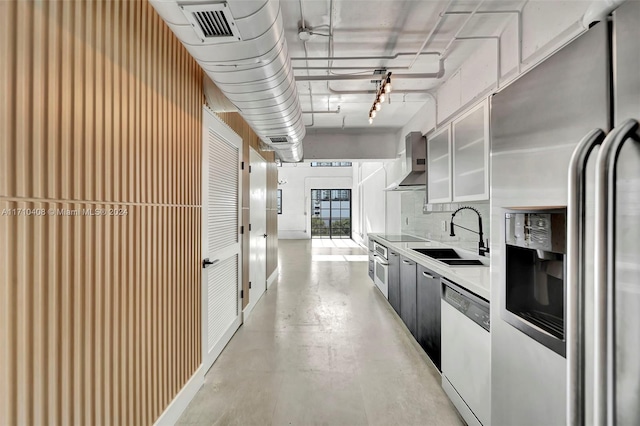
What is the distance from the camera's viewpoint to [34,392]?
3.20 ft

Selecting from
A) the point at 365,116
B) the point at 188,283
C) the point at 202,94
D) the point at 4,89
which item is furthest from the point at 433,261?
the point at 365,116

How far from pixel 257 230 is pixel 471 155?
315 cm

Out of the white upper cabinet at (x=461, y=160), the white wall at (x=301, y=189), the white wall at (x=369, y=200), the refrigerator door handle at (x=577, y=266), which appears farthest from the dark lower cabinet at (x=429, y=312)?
the white wall at (x=301, y=189)

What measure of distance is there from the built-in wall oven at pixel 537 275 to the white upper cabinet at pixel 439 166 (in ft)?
6.19

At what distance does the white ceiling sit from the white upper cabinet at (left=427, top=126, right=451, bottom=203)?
2.51ft

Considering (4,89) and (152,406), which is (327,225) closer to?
(152,406)

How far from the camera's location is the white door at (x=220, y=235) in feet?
7.75

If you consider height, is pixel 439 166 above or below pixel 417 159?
below

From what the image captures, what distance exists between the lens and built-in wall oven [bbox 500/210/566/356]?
0.99 metres

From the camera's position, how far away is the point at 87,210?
1176mm

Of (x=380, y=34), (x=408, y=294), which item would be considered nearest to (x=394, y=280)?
(x=408, y=294)

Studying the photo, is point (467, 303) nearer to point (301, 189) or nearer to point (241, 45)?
point (241, 45)

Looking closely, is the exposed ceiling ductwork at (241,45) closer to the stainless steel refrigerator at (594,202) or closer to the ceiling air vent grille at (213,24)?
the ceiling air vent grille at (213,24)

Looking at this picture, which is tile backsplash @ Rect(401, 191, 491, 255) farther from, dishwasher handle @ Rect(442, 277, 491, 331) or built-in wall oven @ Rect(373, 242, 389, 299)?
dishwasher handle @ Rect(442, 277, 491, 331)
